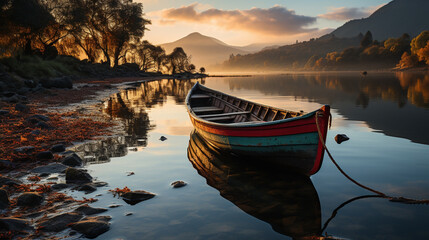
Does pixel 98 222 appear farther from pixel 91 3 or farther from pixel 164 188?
pixel 91 3

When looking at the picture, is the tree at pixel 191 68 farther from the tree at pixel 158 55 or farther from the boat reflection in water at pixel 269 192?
the boat reflection in water at pixel 269 192

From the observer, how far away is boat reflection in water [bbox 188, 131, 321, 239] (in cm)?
577

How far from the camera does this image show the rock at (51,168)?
26.6 feet

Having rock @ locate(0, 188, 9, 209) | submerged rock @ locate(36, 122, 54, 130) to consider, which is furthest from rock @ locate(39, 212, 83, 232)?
submerged rock @ locate(36, 122, 54, 130)

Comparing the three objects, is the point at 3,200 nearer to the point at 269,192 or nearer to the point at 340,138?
the point at 269,192

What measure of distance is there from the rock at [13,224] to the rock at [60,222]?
10.4 inches

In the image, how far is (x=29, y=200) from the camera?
607 cm

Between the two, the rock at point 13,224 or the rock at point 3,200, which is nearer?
the rock at point 13,224

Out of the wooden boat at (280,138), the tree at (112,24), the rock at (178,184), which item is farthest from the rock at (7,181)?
the tree at (112,24)

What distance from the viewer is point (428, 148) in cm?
1041

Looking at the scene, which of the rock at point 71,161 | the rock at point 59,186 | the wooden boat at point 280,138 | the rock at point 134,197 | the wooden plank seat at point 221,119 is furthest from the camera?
the wooden plank seat at point 221,119

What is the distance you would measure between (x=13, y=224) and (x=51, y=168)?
3521 millimetres

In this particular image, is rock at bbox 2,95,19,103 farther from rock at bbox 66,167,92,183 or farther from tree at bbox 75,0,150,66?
tree at bbox 75,0,150,66

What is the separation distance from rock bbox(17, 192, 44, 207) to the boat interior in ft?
21.9
